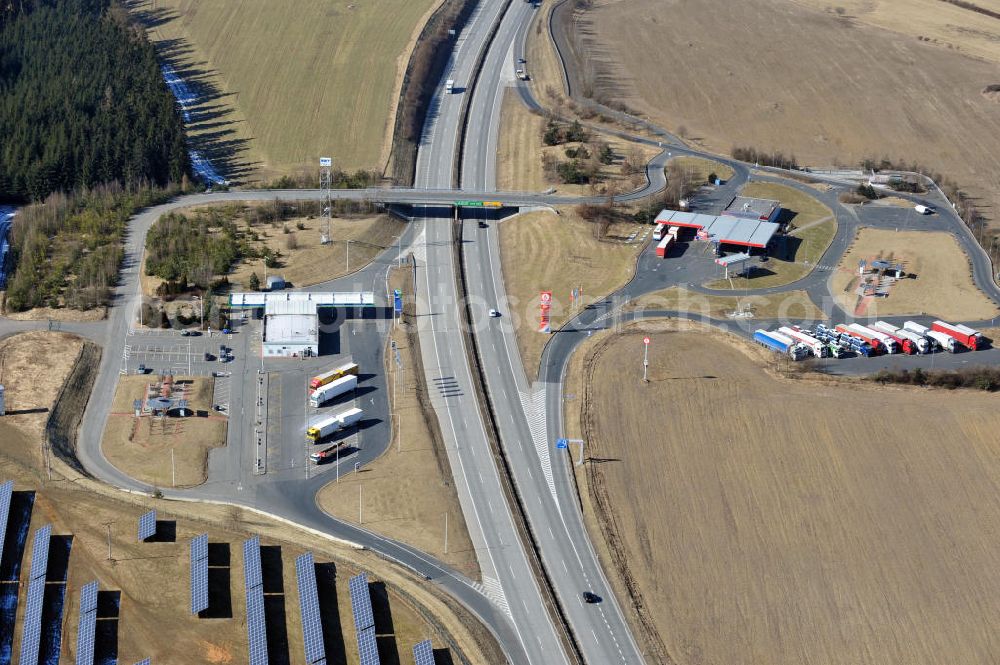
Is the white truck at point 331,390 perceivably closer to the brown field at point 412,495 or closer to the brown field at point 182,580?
the brown field at point 412,495

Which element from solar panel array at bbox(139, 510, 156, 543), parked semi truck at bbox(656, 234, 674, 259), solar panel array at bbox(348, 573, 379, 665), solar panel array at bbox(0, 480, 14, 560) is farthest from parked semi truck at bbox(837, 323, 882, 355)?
solar panel array at bbox(0, 480, 14, 560)

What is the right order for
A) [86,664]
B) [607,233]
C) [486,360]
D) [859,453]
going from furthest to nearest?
[607,233], [486,360], [859,453], [86,664]

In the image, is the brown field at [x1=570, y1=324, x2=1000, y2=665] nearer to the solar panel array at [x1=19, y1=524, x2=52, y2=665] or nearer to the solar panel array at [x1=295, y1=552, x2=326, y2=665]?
the solar panel array at [x1=295, y1=552, x2=326, y2=665]

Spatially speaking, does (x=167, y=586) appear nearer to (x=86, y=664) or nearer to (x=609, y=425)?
(x=86, y=664)

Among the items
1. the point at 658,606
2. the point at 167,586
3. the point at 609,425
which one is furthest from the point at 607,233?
the point at 167,586

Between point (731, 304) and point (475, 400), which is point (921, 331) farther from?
point (475, 400)

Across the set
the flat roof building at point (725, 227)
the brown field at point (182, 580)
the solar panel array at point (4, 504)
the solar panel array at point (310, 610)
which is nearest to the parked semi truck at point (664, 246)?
the flat roof building at point (725, 227)
